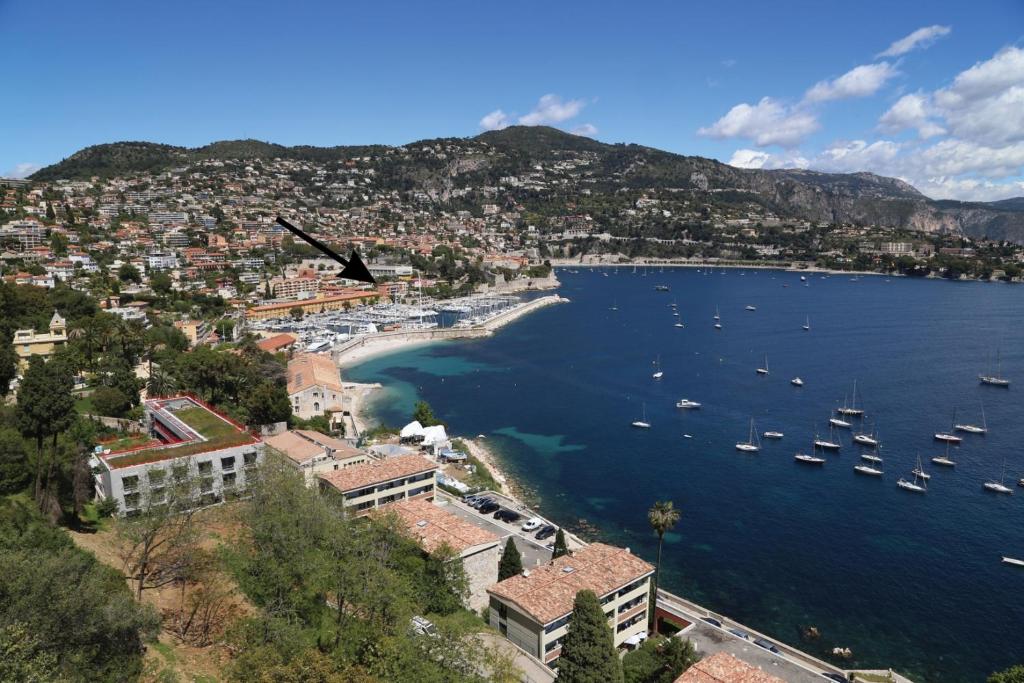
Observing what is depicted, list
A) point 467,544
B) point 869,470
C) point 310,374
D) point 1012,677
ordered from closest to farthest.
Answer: point 1012,677 < point 467,544 < point 869,470 < point 310,374

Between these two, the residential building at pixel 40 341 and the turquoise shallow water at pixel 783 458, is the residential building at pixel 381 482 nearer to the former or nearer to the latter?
the turquoise shallow water at pixel 783 458

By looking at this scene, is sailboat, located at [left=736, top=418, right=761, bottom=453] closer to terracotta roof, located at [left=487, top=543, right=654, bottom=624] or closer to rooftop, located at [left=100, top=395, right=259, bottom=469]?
terracotta roof, located at [left=487, top=543, right=654, bottom=624]

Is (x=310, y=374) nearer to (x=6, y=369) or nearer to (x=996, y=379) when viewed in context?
(x=6, y=369)

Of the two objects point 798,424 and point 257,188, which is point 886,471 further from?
point 257,188

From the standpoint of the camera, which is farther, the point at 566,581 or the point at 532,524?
the point at 532,524

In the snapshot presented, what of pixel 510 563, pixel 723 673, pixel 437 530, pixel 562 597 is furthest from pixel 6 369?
pixel 723 673

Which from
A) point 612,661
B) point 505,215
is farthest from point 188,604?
point 505,215

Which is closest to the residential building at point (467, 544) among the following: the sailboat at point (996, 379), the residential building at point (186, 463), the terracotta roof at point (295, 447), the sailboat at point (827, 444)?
the residential building at point (186, 463)
